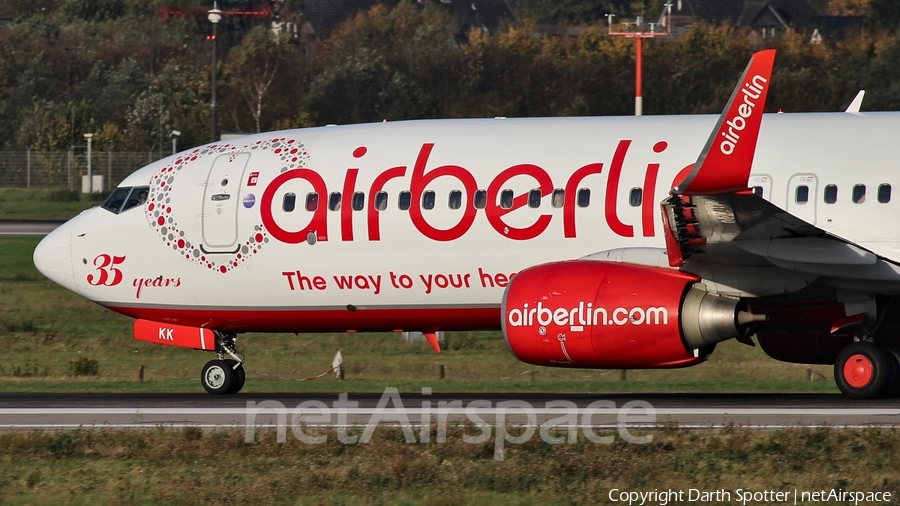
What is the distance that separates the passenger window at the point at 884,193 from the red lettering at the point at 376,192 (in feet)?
19.6

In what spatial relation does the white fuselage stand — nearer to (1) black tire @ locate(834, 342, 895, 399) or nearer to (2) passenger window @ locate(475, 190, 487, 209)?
(2) passenger window @ locate(475, 190, 487, 209)

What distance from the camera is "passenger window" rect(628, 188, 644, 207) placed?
1673 centimetres

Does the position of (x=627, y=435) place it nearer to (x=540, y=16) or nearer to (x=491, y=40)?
(x=491, y=40)

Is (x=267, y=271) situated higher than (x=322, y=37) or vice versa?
(x=322, y=37)

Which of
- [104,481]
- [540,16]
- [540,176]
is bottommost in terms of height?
[104,481]

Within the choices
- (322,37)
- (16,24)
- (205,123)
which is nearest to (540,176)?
(205,123)

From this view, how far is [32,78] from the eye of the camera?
6962cm

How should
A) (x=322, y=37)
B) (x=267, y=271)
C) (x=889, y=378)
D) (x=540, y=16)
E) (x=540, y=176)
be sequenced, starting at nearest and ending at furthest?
(x=889, y=378) < (x=540, y=176) < (x=267, y=271) < (x=322, y=37) < (x=540, y=16)

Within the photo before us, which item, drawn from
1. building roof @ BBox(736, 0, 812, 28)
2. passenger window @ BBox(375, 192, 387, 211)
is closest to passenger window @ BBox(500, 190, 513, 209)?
passenger window @ BBox(375, 192, 387, 211)

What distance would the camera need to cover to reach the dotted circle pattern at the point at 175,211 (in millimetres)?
18734

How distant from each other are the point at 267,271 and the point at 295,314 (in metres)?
0.70

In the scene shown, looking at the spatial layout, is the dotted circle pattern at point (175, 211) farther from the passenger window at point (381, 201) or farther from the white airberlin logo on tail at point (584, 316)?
the white airberlin logo on tail at point (584, 316)

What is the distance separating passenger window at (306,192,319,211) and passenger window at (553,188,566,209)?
3.32 m
